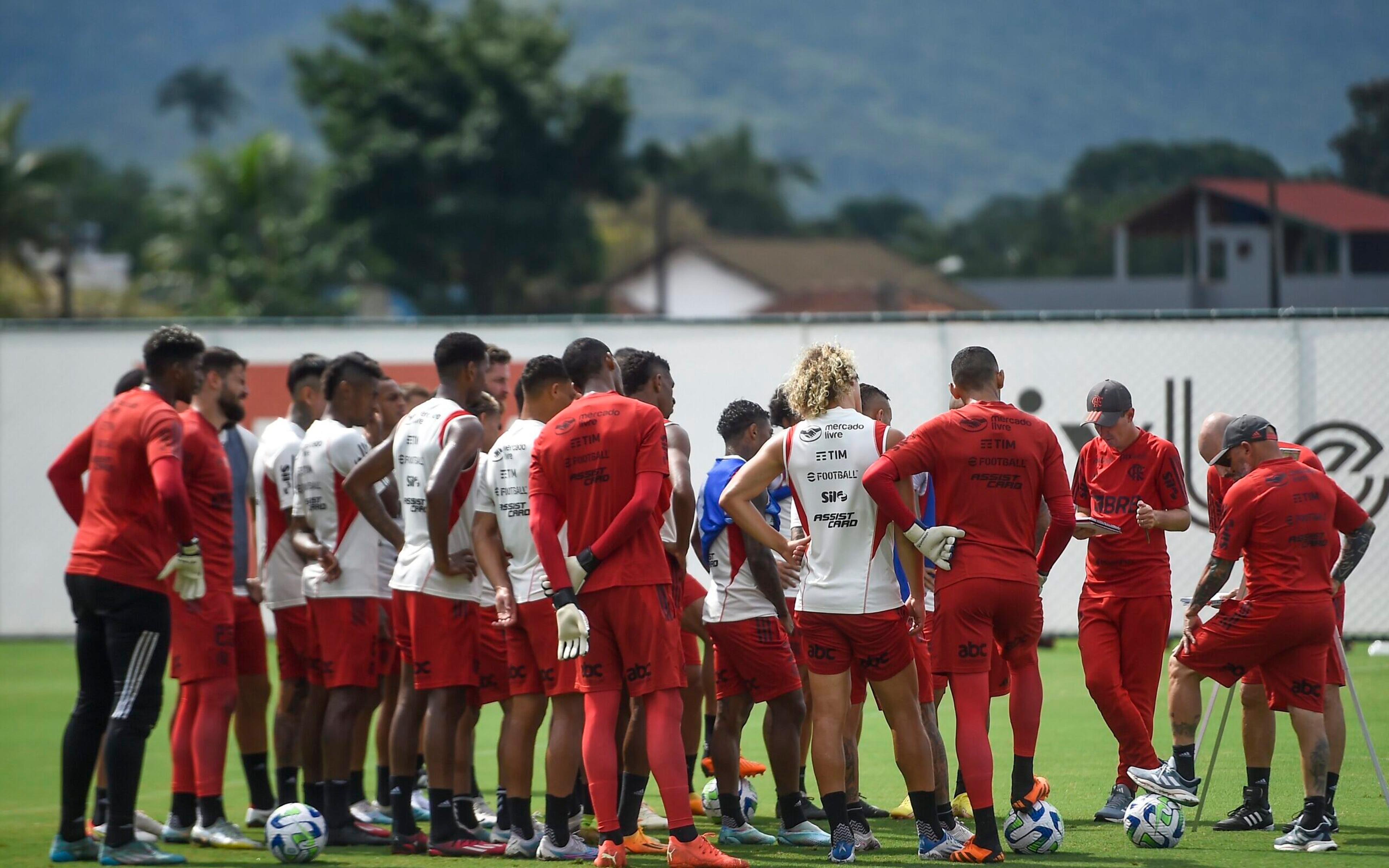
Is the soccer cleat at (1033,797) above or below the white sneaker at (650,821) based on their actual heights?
above

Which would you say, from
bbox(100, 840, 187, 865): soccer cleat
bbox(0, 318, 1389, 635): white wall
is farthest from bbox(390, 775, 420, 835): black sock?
bbox(0, 318, 1389, 635): white wall

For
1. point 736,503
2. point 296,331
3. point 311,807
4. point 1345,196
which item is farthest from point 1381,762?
point 1345,196

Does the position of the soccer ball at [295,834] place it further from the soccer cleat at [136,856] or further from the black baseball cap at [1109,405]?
the black baseball cap at [1109,405]

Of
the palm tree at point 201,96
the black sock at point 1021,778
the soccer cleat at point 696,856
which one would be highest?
the palm tree at point 201,96

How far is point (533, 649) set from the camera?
689cm

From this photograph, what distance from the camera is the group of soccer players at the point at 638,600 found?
647cm

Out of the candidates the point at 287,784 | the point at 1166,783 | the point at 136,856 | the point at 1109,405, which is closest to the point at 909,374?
the point at 1109,405

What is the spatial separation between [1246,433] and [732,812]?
121 inches

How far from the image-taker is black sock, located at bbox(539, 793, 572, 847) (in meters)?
6.60

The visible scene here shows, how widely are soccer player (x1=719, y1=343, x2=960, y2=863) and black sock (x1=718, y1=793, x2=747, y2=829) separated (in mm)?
709

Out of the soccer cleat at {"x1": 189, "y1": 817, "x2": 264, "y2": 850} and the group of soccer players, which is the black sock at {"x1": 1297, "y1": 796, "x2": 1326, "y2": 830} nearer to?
the group of soccer players

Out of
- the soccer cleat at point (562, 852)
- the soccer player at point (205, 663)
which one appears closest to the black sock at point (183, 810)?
the soccer player at point (205, 663)

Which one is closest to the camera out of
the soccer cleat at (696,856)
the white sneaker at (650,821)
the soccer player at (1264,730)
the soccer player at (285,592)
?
the soccer cleat at (696,856)

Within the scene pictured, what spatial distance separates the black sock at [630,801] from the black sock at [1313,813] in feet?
9.81
